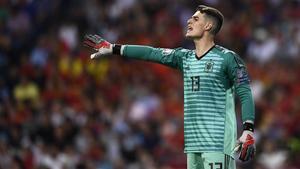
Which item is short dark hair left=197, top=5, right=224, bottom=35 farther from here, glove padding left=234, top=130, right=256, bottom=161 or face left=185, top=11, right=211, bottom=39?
glove padding left=234, top=130, right=256, bottom=161

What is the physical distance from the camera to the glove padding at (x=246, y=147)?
8711 millimetres

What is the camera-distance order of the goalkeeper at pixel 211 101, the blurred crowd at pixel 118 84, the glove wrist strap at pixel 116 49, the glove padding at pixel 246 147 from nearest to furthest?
the glove padding at pixel 246 147
the goalkeeper at pixel 211 101
the glove wrist strap at pixel 116 49
the blurred crowd at pixel 118 84

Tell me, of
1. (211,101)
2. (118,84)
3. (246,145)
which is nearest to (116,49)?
(211,101)

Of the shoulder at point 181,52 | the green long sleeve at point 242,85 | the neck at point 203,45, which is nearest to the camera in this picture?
the green long sleeve at point 242,85

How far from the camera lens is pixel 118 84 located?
62.3ft

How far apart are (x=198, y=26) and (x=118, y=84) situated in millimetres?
9737

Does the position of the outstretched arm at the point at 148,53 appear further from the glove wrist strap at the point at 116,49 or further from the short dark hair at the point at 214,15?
the short dark hair at the point at 214,15

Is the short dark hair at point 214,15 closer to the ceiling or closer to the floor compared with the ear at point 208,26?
closer to the ceiling

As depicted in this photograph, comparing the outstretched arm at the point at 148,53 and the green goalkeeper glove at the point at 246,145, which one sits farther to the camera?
the outstretched arm at the point at 148,53

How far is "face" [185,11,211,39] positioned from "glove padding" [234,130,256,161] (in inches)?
41.2

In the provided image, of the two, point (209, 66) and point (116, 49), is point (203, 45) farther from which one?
point (116, 49)

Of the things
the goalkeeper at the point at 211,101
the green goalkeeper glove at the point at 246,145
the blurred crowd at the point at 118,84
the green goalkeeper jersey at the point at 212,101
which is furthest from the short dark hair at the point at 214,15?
the blurred crowd at the point at 118,84

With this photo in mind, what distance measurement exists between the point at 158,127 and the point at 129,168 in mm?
1206

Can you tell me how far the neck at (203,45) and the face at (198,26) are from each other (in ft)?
0.15
